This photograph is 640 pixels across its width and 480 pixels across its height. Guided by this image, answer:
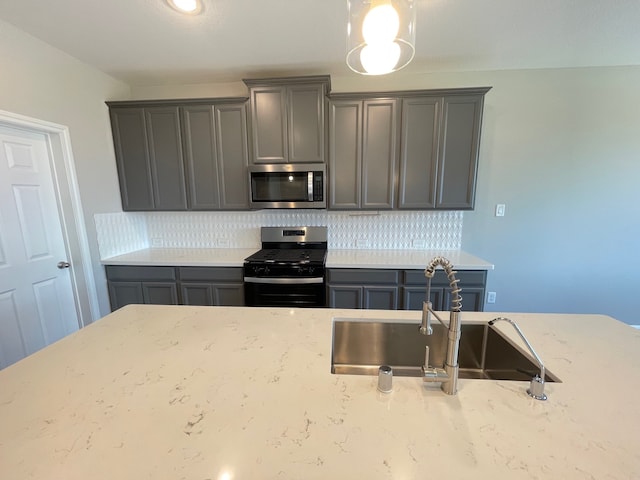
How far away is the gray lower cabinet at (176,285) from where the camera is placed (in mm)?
2465

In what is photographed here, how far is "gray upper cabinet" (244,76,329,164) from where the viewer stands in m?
2.35

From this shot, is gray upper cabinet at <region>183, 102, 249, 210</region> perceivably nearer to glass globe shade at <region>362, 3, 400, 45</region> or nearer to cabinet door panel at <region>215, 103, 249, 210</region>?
cabinet door panel at <region>215, 103, 249, 210</region>

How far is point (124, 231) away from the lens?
9.00ft

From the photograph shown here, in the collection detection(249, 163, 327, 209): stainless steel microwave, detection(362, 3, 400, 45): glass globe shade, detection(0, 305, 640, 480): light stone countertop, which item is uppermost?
detection(362, 3, 400, 45): glass globe shade

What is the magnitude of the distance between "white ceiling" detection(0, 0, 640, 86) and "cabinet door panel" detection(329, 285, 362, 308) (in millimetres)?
2048

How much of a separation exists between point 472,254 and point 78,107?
13.0ft

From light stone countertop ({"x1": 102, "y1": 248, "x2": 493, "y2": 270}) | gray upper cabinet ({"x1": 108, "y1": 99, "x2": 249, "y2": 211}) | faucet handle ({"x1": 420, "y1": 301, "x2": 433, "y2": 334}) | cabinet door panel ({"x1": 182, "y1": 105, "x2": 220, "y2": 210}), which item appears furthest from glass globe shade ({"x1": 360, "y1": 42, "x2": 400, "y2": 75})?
cabinet door panel ({"x1": 182, "y1": 105, "x2": 220, "y2": 210})

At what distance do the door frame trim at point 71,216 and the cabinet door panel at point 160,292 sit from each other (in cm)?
42

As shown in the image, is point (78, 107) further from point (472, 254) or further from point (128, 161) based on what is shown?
point (472, 254)

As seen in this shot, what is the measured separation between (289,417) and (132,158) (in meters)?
2.95

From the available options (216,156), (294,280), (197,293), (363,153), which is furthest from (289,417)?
(216,156)

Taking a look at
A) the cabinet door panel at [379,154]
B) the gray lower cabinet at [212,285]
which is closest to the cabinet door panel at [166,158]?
the gray lower cabinet at [212,285]

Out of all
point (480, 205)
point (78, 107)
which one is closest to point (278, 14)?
point (78, 107)

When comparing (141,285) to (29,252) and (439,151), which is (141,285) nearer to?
(29,252)
